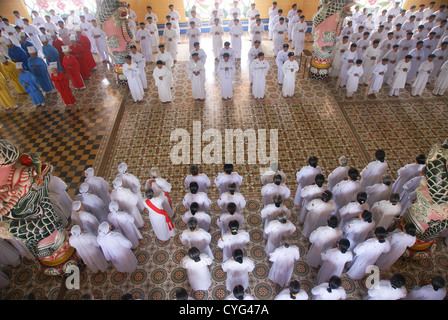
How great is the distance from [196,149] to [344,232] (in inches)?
→ 176

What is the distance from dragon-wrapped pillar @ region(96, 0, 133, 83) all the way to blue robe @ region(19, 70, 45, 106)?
2.68 m

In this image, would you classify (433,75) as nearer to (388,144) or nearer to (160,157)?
(388,144)

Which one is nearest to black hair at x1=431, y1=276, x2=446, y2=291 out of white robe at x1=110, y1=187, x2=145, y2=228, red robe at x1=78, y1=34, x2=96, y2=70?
white robe at x1=110, y1=187, x2=145, y2=228

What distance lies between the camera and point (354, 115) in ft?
31.0

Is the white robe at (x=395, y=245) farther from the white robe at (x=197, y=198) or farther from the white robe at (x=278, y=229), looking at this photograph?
the white robe at (x=197, y=198)

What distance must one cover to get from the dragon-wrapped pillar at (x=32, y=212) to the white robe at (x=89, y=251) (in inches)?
17.9

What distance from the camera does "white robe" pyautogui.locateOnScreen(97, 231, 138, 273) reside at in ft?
16.9

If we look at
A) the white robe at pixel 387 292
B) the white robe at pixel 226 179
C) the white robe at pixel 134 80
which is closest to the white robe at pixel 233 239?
the white robe at pixel 226 179

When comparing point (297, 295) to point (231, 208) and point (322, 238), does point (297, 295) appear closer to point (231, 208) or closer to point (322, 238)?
point (322, 238)

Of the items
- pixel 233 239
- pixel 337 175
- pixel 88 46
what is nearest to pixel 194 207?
pixel 233 239

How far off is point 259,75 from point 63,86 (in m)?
6.37

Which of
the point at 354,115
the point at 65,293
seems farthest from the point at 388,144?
the point at 65,293

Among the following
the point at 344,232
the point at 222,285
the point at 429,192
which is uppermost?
the point at 429,192

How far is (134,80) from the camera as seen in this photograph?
9.84m
